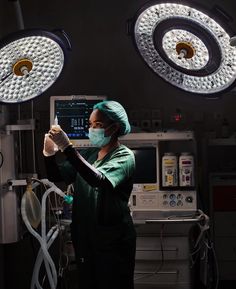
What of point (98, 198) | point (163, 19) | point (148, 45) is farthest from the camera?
point (98, 198)

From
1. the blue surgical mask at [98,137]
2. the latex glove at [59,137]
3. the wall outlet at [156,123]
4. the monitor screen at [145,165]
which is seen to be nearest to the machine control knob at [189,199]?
the monitor screen at [145,165]

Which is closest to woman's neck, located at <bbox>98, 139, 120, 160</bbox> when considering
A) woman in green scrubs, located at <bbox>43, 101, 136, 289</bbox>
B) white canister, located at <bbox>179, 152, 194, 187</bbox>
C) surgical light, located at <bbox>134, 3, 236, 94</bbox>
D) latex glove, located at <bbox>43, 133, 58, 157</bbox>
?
woman in green scrubs, located at <bbox>43, 101, 136, 289</bbox>

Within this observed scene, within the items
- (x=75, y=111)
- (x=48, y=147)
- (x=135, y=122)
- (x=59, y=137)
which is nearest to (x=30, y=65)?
(x=59, y=137)

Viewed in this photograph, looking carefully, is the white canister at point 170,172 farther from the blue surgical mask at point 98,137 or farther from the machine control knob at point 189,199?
the blue surgical mask at point 98,137

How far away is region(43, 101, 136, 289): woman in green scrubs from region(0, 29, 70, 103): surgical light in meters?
0.56

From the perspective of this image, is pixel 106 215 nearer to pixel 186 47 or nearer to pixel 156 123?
pixel 186 47

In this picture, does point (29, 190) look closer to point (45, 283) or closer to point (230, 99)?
point (45, 283)

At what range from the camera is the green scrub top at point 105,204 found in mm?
2145

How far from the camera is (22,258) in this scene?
12.9 ft

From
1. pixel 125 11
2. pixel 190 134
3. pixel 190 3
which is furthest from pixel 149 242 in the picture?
pixel 190 3

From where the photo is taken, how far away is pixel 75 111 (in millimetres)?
3396

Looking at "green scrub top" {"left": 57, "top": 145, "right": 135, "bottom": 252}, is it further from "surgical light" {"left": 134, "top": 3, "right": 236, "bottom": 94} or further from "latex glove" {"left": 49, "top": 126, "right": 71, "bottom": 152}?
"surgical light" {"left": 134, "top": 3, "right": 236, "bottom": 94}

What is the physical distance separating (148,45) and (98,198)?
0.99 m

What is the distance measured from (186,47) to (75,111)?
7.21 feet
